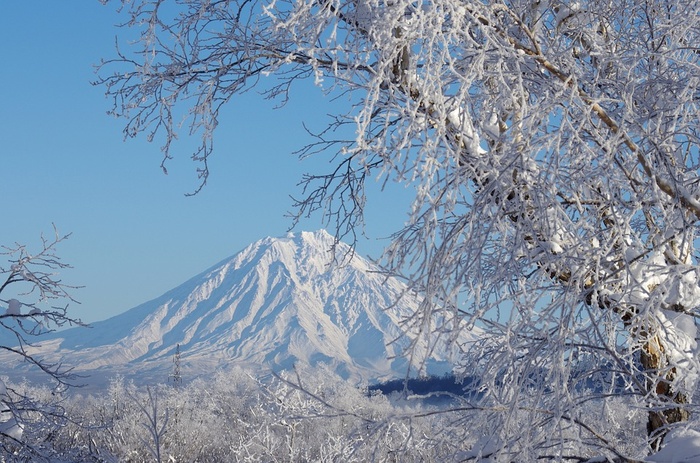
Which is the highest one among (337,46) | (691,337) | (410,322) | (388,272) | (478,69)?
(337,46)

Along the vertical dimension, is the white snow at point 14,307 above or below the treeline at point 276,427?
above

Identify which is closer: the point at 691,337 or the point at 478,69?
the point at 478,69

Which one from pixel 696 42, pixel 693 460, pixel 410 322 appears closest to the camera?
pixel 693 460

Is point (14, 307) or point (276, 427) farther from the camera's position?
point (276, 427)

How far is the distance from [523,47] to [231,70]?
2.23 meters

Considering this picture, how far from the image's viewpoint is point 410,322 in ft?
9.34

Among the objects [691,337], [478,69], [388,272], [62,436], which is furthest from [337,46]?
[62,436]

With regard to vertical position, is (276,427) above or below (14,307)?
below

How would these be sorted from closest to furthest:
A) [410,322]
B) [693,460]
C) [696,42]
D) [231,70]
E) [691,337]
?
[693,460]
[410,322]
[696,42]
[691,337]
[231,70]

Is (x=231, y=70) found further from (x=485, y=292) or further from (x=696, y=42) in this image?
(x=696, y=42)

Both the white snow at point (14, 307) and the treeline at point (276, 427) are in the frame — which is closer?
the treeline at point (276, 427)

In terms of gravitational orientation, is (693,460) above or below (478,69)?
below

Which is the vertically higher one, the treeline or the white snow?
the white snow

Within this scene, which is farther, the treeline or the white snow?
the white snow
